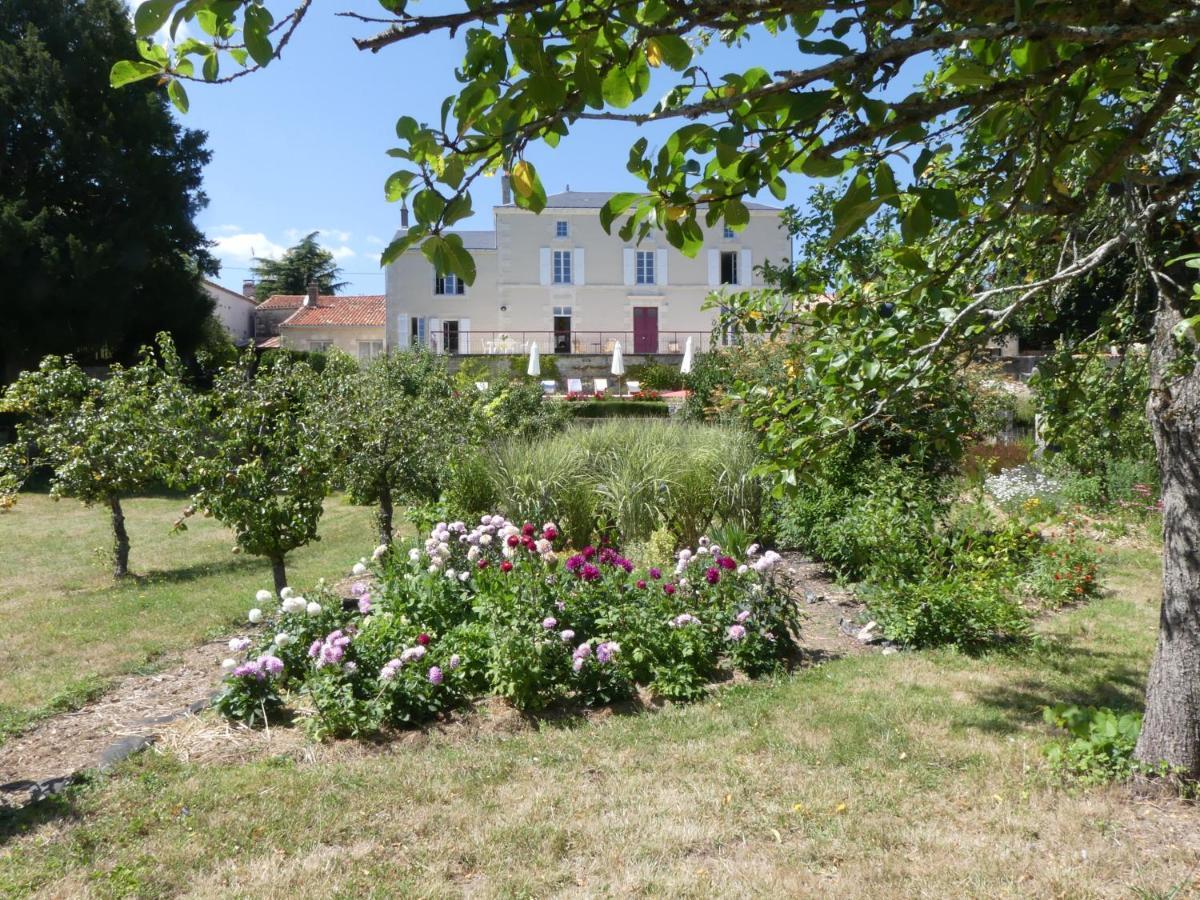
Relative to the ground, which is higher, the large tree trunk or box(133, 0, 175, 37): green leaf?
box(133, 0, 175, 37): green leaf

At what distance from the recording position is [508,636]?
4637 millimetres

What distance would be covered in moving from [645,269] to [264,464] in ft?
102

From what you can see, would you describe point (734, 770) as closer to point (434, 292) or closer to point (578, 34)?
point (578, 34)

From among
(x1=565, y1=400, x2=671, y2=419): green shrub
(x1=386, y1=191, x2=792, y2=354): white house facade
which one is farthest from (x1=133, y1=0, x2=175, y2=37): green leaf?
(x1=386, y1=191, x2=792, y2=354): white house facade

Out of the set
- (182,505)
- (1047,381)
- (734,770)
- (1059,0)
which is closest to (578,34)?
(1059,0)

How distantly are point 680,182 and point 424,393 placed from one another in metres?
7.96

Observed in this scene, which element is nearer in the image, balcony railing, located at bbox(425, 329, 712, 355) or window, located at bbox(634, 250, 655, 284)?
balcony railing, located at bbox(425, 329, 712, 355)

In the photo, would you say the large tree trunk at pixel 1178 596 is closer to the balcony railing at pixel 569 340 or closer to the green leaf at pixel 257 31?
the green leaf at pixel 257 31

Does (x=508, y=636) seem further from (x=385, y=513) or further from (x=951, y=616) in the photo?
(x=385, y=513)

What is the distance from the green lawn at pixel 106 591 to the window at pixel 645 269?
2350cm

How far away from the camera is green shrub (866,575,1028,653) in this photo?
18.2 ft

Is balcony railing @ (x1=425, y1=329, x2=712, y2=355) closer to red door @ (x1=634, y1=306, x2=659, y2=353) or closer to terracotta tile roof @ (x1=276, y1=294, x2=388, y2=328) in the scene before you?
red door @ (x1=634, y1=306, x2=659, y2=353)

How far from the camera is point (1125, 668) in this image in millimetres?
5145

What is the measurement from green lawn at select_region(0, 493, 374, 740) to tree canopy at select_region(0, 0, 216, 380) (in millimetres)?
7519
